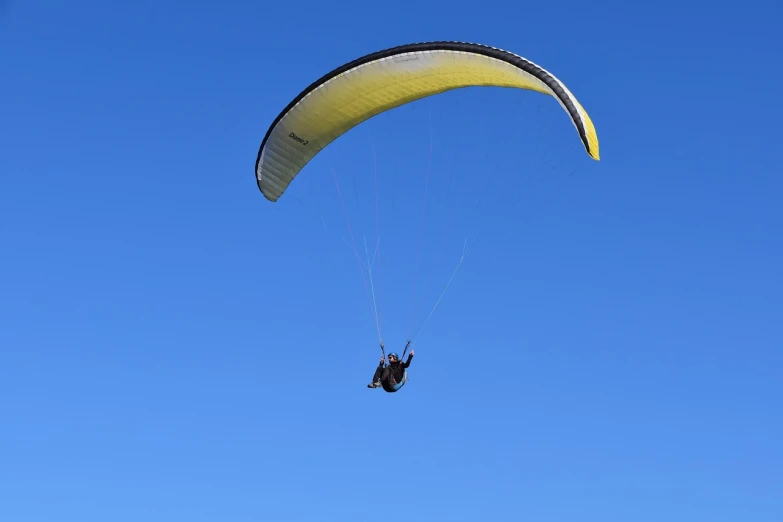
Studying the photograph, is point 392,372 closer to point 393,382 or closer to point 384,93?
point 393,382

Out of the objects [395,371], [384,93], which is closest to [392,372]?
[395,371]

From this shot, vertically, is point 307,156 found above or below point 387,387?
above

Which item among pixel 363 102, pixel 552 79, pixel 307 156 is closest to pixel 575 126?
pixel 552 79

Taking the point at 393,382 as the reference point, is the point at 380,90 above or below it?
Result: above

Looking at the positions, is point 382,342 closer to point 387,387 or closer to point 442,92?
point 387,387

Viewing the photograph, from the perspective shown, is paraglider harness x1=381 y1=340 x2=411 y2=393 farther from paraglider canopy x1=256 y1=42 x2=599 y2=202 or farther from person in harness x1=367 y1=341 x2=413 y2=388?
paraglider canopy x1=256 y1=42 x2=599 y2=202

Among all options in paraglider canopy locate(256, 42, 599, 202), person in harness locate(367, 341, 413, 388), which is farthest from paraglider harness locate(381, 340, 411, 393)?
paraglider canopy locate(256, 42, 599, 202)

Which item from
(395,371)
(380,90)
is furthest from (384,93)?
(395,371)

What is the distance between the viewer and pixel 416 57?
3391 cm

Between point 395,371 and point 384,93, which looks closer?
point 395,371

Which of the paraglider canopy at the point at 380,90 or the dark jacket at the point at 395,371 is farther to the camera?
the dark jacket at the point at 395,371

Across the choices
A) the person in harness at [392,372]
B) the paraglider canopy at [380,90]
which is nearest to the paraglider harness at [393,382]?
the person in harness at [392,372]

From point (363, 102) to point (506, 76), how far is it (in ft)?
15.4

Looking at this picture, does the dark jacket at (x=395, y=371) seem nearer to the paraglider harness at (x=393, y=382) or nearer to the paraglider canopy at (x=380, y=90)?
the paraglider harness at (x=393, y=382)
